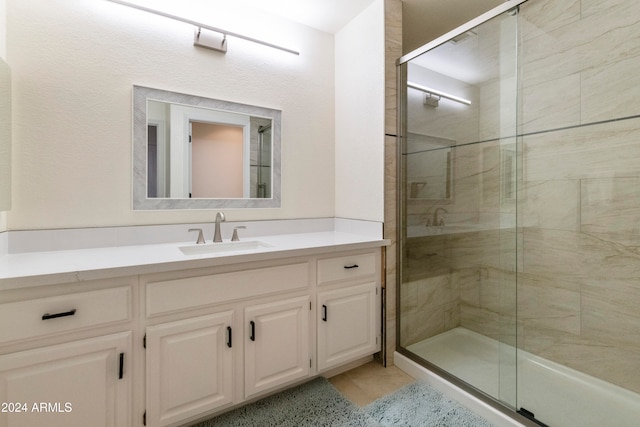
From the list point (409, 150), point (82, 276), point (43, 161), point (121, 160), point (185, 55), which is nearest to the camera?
point (82, 276)

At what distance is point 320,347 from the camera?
167 centimetres

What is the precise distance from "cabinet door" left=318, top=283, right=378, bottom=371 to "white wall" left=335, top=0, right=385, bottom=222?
1.72 feet

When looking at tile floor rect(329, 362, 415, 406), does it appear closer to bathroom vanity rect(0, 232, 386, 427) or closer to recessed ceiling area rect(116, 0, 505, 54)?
bathroom vanity rect(0, 232, 386, 427)

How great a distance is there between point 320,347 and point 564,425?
1.19 meters

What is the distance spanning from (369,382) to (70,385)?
144cm

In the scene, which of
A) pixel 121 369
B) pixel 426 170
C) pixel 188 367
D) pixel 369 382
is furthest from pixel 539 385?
pixel 121 369

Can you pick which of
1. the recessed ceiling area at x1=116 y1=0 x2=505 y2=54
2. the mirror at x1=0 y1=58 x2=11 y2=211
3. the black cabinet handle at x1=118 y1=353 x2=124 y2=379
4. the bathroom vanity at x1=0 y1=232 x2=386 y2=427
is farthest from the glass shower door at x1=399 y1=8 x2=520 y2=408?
the mirror at x1=0 y1=58 x2=11 y2=211

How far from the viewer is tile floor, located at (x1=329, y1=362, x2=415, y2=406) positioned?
1.66 metres

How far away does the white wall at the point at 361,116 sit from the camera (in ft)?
6.44

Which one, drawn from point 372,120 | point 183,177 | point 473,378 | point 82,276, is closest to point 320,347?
point 473,378

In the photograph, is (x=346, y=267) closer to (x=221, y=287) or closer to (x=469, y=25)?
(x=221, y=287)

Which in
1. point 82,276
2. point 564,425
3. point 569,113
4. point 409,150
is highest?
point 569,113

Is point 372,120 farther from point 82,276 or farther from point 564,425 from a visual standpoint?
point 564,425

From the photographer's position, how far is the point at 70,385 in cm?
109
